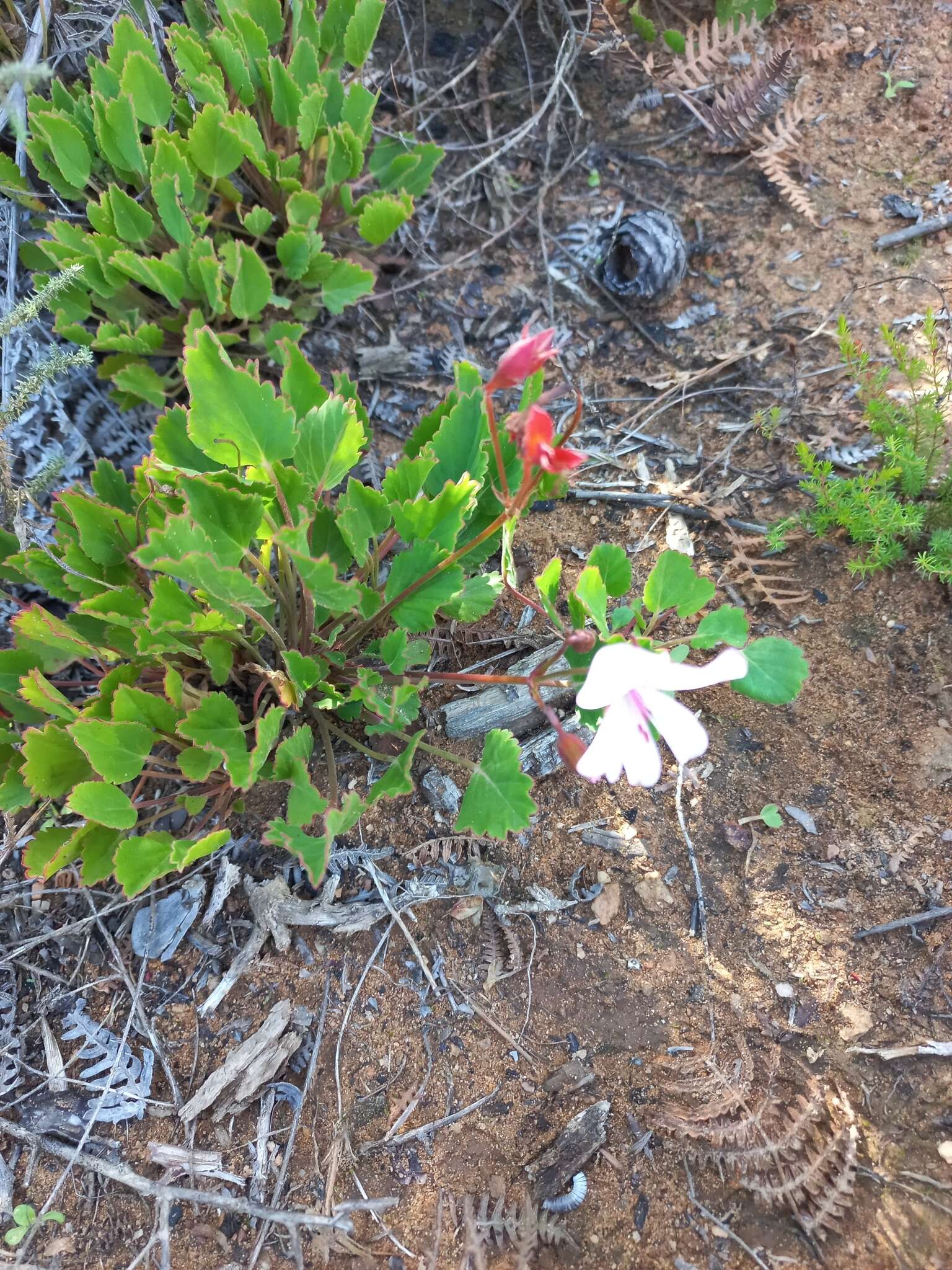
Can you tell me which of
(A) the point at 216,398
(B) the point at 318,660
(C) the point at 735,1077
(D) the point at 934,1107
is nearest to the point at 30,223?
(A) the point at 216,398

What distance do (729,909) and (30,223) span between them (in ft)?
8.26

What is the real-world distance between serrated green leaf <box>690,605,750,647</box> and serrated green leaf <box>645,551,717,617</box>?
0.13ft

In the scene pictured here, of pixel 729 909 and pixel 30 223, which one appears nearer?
pixel 729 909

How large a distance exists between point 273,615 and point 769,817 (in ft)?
3.88

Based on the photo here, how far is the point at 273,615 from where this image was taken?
1869mm

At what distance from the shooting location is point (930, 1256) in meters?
1.25

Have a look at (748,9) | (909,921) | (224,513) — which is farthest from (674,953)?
(748,9)

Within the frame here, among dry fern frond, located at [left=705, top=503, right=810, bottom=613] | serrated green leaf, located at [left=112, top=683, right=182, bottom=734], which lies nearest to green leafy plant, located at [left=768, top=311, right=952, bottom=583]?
dry fern frond, located at [left=705, top=503, right=810, bottom=613]

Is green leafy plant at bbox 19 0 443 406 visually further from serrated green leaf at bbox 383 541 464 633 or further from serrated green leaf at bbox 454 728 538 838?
serrated green leaf at bbox 454 728 538 838

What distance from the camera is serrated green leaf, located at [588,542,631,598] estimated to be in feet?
5.11

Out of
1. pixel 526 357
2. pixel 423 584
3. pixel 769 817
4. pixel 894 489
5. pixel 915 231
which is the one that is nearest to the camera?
pixel 526 357

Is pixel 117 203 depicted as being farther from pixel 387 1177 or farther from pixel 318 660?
pixel 387 1177

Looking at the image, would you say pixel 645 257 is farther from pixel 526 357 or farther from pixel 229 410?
pixel 229 410

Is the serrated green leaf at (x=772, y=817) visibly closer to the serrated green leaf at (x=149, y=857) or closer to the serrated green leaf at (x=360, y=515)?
the serrated green leaf at (x=360, y=515)
